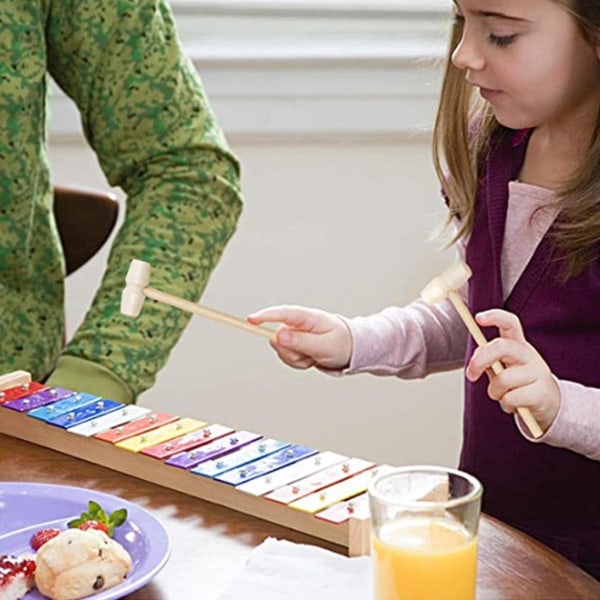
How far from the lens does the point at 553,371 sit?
139cm

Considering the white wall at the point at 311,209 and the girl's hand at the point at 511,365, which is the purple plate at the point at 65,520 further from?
the white wall at the point at 311,209

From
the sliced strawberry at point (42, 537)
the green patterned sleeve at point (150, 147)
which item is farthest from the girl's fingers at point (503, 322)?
the green patterned sleeve at point (150, 147)

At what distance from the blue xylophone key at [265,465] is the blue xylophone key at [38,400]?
22cm

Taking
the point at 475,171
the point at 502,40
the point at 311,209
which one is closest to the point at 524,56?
the point at 502,40

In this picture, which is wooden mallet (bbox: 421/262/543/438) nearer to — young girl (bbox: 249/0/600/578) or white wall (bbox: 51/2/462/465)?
young girl (bbox: 249/0/600/578)

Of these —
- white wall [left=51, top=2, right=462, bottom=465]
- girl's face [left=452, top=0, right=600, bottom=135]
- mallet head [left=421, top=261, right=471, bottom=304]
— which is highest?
girl's face [left=452, top=0, right=600, bottom=135]

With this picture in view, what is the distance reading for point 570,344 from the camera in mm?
1384

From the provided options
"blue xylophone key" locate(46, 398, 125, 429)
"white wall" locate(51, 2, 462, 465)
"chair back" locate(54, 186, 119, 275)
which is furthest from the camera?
"white wall" locate(51, 2, 462, 465)

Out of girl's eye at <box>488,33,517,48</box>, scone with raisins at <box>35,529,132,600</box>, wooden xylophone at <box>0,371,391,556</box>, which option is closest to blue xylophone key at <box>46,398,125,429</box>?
wooden xylophone at <box>0,371,391,556</box>

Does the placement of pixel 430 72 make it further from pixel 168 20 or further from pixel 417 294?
pixel 168 20

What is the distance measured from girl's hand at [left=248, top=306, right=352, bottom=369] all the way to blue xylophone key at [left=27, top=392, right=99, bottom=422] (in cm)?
17

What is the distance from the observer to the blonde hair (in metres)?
1.37

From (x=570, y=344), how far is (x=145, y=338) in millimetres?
460

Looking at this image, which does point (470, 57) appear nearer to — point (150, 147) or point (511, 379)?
point (511, 379)
